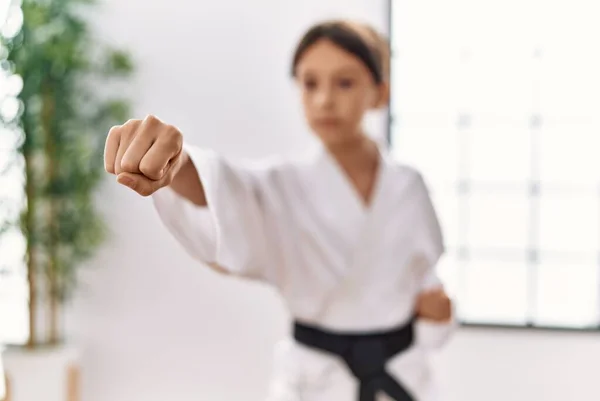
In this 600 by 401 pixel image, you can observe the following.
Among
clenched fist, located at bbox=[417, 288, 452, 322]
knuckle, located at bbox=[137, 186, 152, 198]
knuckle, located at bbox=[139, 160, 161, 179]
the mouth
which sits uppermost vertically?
the mouth

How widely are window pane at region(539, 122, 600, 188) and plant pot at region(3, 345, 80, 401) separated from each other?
1629mm

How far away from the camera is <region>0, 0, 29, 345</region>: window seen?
1.92 meters

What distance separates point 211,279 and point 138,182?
1576 mm

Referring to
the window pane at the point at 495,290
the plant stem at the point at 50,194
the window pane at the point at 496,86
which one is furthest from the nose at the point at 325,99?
the window pane at the point at 495,290

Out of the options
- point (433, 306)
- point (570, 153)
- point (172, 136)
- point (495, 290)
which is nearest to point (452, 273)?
point (495, 290)

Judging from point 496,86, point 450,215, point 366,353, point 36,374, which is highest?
point 496,86

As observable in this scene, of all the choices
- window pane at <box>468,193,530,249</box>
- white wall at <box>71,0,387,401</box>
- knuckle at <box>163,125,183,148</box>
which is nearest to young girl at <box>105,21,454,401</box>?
knuckle at <box>163,125,183,148</box>

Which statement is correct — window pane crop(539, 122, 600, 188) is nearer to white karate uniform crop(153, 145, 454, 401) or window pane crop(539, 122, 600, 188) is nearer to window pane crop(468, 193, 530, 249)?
window pane crop(468, 193, 530, 249)

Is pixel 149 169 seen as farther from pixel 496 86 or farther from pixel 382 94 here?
pixel 496 86

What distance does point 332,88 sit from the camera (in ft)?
3.55

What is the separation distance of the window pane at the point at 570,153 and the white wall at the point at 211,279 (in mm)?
517

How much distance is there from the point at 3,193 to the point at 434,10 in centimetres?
152

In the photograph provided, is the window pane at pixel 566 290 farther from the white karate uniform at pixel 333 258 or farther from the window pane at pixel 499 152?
the white karate uniform at pixel 333 258

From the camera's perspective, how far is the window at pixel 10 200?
1.92 meters
